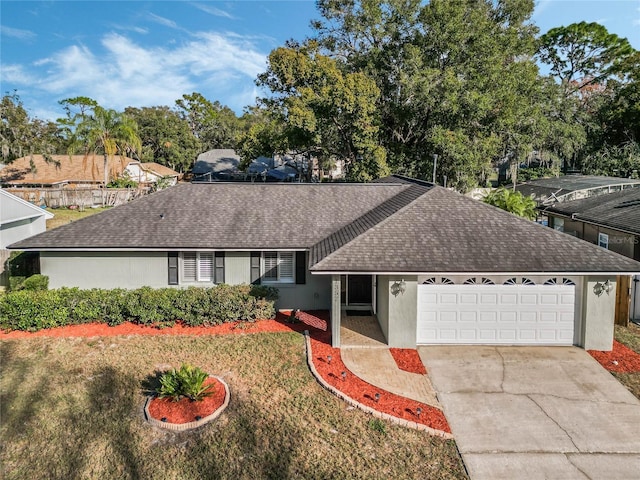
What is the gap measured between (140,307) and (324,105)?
1932cm

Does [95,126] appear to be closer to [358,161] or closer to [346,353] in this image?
[358,161]

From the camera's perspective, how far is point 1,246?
20.1 m

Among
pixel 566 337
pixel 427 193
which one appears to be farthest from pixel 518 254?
pixel 427 193

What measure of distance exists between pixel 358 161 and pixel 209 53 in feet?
43.8

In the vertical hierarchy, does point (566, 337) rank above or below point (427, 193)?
below

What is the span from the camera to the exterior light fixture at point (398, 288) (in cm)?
1159

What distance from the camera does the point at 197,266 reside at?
14.6m

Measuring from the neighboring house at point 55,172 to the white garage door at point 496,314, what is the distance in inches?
1531

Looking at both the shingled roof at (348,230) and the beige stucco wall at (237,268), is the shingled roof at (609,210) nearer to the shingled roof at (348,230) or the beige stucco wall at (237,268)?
the shingled roof at (348,230)

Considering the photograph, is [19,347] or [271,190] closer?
[19,347]

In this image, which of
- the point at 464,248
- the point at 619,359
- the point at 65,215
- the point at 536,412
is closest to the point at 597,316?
the point at 619,359

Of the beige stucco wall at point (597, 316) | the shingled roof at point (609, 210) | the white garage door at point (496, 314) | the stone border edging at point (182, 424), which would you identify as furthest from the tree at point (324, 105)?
the stone border edging at point (182, 424)

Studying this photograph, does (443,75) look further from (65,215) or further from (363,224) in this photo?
(65,215)

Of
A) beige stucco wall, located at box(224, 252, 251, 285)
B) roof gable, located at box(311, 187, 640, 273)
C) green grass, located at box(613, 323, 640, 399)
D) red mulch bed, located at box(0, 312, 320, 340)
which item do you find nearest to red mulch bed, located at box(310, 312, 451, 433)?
red mulch bed, located at box(0, 312, 320, 340)
